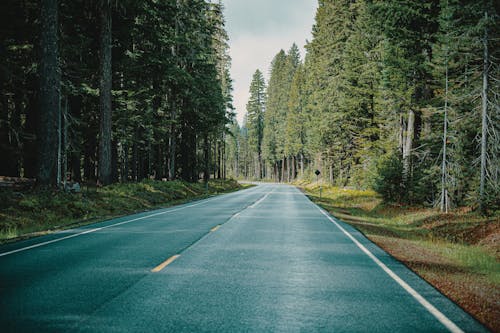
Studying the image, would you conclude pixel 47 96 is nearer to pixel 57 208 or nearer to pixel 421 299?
pixel 57 208

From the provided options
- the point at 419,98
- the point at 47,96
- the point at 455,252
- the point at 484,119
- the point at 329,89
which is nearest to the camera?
the point at 455,252

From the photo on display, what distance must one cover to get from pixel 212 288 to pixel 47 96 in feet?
43.5

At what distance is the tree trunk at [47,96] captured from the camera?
15.0 m

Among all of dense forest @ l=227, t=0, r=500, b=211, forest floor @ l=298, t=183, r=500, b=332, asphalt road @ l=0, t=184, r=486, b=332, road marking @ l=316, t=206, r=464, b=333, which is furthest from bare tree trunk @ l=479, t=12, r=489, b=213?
road marking @ l=316, t=206, r=464, b=333

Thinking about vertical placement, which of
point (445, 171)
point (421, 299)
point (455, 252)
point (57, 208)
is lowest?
point (455, 252)

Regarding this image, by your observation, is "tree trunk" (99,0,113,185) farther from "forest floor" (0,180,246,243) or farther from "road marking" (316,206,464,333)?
"road marking" (316,206,464,333)

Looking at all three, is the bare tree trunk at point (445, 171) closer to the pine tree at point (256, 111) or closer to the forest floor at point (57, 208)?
the forest floor at point (57, 208)

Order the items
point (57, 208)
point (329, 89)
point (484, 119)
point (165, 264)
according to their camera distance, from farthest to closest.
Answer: point (329, 89)
point (57, 208)
point (484, 119)
point (165, 264)

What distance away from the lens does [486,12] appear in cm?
1338

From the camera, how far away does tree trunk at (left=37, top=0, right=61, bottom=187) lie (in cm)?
1495

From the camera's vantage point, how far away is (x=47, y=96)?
15.1 m

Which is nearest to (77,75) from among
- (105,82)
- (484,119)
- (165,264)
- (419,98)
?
(105,82)

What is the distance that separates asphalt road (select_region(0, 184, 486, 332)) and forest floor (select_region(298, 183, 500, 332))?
437 mm

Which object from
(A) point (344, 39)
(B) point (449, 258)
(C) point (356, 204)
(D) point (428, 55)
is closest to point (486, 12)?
(D) point (428, 55)
